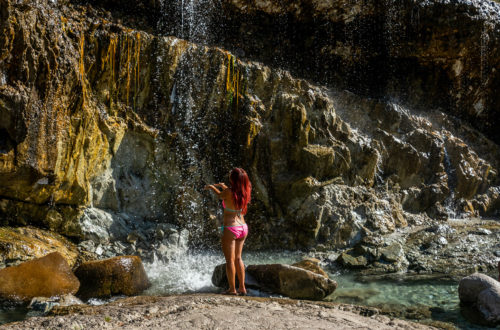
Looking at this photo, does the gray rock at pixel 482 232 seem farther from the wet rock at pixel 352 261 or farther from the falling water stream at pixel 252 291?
the wet rock at pixel 352 261

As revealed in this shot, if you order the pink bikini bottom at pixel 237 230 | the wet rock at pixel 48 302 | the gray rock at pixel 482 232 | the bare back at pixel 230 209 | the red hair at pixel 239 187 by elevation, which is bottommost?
the wet rock at pixel 48 302

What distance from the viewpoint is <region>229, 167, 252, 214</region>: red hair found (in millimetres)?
5270

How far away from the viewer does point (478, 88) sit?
14539mm

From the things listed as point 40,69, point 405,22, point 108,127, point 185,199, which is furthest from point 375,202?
point 40,69

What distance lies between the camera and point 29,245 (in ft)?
21.1

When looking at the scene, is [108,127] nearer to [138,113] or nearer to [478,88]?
[138,113]

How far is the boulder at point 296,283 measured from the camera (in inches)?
233

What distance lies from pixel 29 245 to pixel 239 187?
379cm

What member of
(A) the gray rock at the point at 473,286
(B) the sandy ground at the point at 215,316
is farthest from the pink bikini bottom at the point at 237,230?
(A) the gray rock at the point at 473,286

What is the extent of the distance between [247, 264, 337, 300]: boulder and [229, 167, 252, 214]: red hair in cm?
140

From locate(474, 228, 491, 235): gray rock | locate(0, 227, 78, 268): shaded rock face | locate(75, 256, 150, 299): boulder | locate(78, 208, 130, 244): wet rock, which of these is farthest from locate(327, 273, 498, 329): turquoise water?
locate(0, 227, 78, 268): shaded rock face

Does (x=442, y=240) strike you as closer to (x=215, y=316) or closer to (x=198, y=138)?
(x=198, y=138)

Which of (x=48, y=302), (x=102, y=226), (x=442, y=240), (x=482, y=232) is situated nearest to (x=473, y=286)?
(x=442, y=240)

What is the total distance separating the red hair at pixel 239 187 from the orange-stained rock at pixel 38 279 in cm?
284
